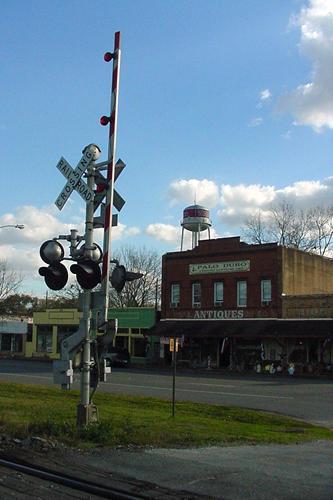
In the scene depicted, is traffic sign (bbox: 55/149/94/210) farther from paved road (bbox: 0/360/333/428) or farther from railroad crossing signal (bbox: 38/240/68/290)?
paved road (bbox: 0/360/333/428)

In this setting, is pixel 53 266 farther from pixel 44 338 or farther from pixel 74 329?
pixel 44 338

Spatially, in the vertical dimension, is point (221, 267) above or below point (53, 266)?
above

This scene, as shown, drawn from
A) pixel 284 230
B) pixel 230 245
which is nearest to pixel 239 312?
pixel 230 245

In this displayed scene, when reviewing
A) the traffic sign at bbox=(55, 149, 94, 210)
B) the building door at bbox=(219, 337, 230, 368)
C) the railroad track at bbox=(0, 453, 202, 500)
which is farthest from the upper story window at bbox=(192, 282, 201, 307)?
Result: the railroad track at bbox=(0, 453, 202, 500)

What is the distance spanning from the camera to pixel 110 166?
36.5ft

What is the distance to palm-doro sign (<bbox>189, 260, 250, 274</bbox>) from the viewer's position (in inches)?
1879

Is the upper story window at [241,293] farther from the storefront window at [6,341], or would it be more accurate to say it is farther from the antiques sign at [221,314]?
the storefront window at [6,341]

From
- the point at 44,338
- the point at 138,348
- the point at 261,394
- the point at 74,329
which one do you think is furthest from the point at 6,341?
the point at 261,394

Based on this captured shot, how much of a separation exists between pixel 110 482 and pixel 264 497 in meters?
1.79

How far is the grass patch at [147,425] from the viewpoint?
1013 cm

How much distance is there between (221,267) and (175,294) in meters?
4.90

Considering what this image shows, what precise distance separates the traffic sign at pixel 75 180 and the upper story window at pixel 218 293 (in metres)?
37.6

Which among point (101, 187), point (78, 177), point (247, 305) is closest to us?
point (101, 187)

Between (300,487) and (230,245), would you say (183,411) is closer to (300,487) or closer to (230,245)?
(300,487)
